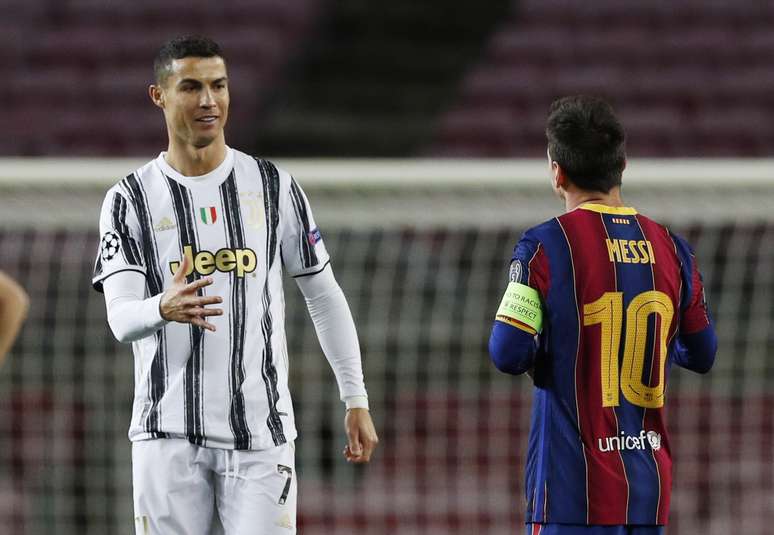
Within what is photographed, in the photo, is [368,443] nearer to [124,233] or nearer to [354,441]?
[354,441]

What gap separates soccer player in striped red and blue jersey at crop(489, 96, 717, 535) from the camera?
275 centimetres

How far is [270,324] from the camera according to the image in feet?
10.2

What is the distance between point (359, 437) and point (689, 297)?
897 mm

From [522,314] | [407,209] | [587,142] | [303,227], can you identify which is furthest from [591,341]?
[407,209]

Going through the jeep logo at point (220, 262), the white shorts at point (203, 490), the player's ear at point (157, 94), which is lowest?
the white shorts at point (203, 490)

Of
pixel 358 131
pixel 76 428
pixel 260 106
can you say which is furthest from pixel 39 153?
pixel 76 428

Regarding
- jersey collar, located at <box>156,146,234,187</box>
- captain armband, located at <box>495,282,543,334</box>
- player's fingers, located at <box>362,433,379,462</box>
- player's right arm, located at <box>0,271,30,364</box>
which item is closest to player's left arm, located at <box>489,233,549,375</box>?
captain armband, located at <box>495,282,543,334</box>

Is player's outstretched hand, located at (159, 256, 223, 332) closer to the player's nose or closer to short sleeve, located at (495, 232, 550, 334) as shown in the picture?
the player's nose

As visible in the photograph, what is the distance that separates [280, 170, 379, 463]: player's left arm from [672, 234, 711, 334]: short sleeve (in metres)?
0.83

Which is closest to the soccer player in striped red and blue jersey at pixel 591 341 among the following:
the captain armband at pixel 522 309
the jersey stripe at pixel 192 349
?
the captain armband at pixel 522 309

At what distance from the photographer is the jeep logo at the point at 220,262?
3.04 metres

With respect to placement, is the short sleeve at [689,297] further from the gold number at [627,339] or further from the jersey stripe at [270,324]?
the jersey stripe at [270,324]

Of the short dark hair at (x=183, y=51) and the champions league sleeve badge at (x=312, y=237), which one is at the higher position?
the short dark hair at (x=183, y=51)

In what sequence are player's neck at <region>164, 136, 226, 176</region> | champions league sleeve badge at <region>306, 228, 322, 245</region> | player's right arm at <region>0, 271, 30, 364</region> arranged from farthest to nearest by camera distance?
champions league sleeve badge at <region>306, 228, 322, 245</region> → player's neck at <region>164, 136, 226, 176</region> → player's right arm at <region>0, 271, 30, 364</region>
